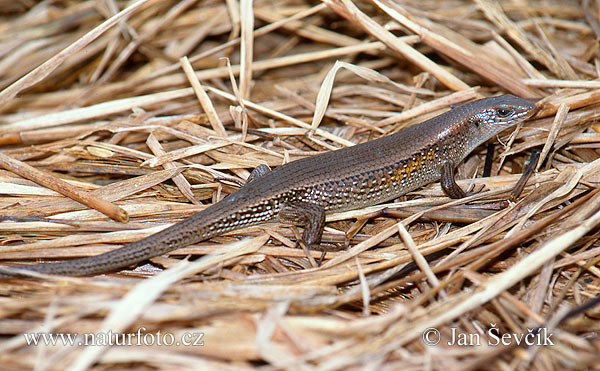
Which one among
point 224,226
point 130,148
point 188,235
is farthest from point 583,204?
point 130,148

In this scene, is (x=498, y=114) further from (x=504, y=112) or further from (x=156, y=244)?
(x=156, y=244)

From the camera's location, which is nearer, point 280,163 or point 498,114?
point 498,114

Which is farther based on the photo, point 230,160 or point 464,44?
point 464,44

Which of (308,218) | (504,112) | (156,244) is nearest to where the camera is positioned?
(156,244)

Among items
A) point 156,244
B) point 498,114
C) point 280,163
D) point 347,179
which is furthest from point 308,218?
point 498,114

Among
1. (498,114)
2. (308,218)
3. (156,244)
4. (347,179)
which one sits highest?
(498,114)

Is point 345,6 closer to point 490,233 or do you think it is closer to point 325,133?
point 325,133

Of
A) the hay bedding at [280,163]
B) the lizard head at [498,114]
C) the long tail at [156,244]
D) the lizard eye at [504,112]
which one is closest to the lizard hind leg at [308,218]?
the hay bedding at [280,163]
